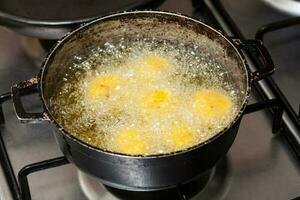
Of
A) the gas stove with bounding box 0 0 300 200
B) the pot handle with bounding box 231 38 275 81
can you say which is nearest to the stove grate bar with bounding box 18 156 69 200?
the gas stove with bounding box 0 0 300 200

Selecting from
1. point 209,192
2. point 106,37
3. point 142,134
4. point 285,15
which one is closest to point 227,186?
point 209,192

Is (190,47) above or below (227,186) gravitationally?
above

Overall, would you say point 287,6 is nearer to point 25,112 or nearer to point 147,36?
point 147,36

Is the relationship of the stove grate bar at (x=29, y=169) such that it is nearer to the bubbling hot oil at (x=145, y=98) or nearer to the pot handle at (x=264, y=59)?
the bubbling hot oil at (x=145, y=98)

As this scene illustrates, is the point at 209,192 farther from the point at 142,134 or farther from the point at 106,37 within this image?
the point at 106,37

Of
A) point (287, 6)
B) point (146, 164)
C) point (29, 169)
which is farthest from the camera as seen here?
point (287, 6)

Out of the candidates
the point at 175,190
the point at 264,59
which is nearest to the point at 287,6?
the point at 264,59
